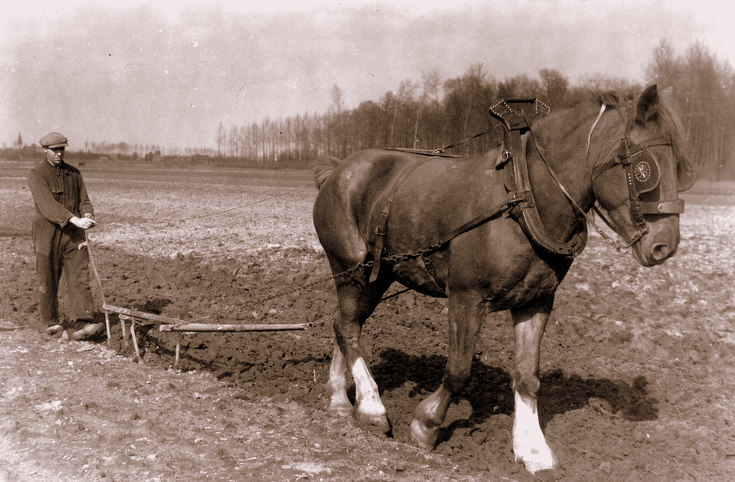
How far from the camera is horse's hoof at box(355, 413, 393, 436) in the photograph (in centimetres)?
500

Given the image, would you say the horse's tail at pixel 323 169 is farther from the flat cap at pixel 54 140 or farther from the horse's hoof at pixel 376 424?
the flat cap at pixel 54 140

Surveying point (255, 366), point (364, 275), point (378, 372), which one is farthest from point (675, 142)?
point (255, 366)

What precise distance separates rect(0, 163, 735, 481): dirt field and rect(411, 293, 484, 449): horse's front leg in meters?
0.19

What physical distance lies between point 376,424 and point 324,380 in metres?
1.13

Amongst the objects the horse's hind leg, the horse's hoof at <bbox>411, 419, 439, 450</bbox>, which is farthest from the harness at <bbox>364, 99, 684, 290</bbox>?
the horse's hoof at <bbox>411, 419, 439, 450</bbox>

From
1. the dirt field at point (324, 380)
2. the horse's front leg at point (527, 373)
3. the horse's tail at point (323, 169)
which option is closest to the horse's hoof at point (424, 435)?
the dirt field at point (324, 380)

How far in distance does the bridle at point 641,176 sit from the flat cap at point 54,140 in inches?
226

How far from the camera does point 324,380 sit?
19.9 ft

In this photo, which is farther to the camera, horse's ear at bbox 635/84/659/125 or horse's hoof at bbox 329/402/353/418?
horse's hoof at bbox 329/402/353/418

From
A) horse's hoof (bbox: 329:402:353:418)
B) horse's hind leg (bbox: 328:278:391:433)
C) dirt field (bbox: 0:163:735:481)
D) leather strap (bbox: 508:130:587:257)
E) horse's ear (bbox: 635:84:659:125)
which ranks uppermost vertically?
horse's ear (bbox: 635:84:659:125)

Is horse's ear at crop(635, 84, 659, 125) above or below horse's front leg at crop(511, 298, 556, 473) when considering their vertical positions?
above

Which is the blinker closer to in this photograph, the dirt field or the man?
the dirt field

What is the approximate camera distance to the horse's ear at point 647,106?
3807mm

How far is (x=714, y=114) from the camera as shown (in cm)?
2292
